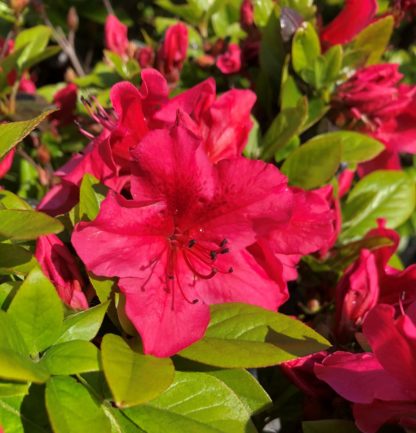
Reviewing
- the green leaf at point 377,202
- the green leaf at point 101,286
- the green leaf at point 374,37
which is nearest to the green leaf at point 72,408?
the green leaf at point 101,286

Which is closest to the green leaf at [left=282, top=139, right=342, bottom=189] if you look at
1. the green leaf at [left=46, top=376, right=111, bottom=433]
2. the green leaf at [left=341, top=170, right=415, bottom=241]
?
the green leaf at [left=341, top=170, right=415, bottom=241]

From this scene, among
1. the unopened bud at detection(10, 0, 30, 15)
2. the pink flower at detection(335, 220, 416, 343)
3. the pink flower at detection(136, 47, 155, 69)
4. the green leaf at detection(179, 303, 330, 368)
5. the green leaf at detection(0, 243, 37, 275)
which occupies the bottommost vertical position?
the pink flower at detection(335, 220, 416, 343)

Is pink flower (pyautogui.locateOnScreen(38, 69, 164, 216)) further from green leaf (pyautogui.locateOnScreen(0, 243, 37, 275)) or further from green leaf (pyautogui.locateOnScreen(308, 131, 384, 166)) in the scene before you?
green leaf (pyautogui.locateOnScreen(308, 131, 384, 166))

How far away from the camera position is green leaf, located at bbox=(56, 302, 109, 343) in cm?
75

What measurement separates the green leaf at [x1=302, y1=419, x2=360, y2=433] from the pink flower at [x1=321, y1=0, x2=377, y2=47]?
85 centimetres

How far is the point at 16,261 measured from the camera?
0.78 m

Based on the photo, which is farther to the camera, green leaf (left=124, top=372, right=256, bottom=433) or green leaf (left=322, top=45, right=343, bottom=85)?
green leaf (left=322, top=45, right=343, bottom=85)

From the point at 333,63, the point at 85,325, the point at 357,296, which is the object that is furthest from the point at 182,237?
the point at 333,63

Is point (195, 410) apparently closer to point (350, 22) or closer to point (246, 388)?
point (246, 388)

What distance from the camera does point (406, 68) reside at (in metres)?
2.08

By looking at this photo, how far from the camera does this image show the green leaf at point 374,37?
1328 millimetres

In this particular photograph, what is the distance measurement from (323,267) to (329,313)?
0.09m

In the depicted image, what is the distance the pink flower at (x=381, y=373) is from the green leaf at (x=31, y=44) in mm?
1140

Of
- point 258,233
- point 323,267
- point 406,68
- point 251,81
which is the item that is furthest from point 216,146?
point 406,68
